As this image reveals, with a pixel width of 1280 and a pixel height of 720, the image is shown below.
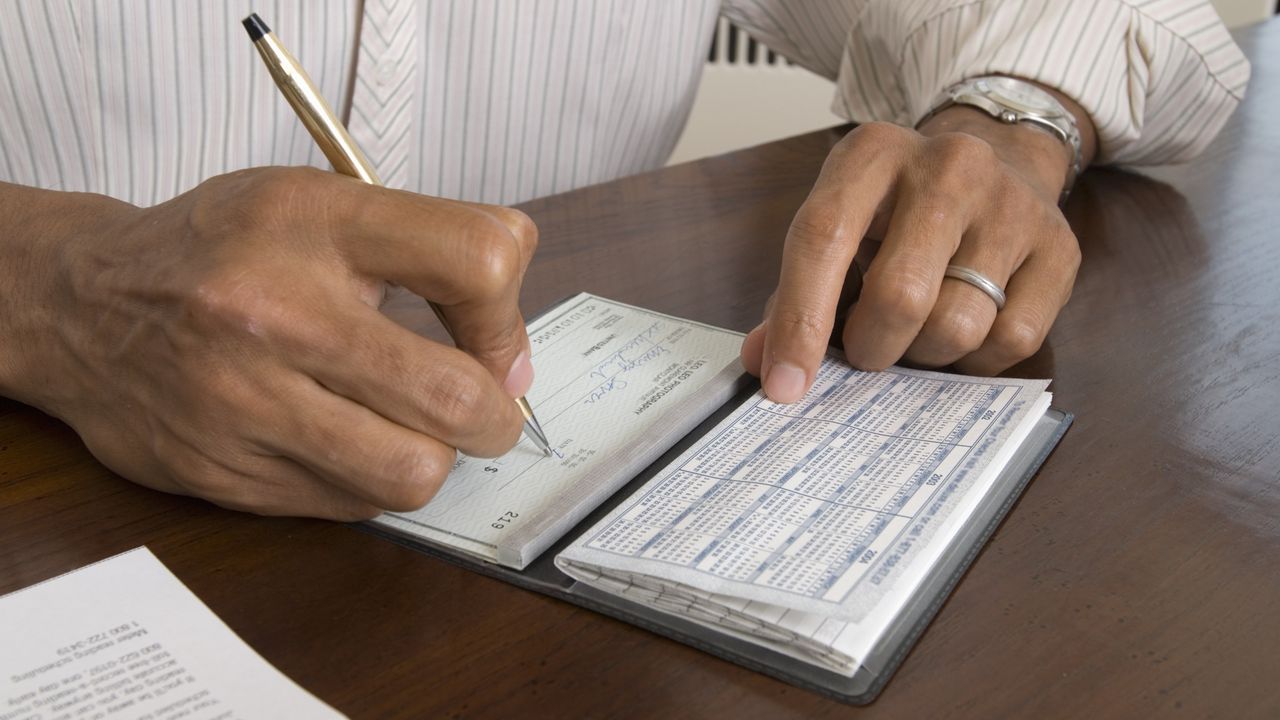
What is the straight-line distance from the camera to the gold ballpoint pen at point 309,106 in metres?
0.47

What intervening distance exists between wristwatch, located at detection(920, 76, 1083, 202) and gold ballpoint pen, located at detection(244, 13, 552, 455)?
0.52 meters

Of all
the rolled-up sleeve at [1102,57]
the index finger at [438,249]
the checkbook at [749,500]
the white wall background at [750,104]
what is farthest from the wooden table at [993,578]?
the white wall background at [750,104]

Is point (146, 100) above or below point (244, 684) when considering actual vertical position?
above

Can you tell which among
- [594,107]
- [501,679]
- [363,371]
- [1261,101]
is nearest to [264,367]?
[363,371]

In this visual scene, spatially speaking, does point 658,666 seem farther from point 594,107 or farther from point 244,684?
point 594,107

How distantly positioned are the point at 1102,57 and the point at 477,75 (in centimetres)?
56

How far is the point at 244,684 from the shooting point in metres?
0.36

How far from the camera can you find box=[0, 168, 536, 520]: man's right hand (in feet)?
1.39

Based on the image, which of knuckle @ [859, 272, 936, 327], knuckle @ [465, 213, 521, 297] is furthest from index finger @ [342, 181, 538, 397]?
knuckle @ [859, 272, 936, 327]

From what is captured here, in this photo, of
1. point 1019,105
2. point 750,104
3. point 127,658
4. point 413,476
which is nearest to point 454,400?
point 413,476

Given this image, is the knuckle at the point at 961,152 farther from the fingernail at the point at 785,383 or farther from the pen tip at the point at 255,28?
the pen tip at the point at 255,28

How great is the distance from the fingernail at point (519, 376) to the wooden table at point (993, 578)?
0.09m

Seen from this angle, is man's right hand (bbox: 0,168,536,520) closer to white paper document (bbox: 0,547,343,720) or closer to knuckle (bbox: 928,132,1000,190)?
white paper document (bbox: 0,547,343,720)

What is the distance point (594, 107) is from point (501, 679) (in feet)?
2.75
